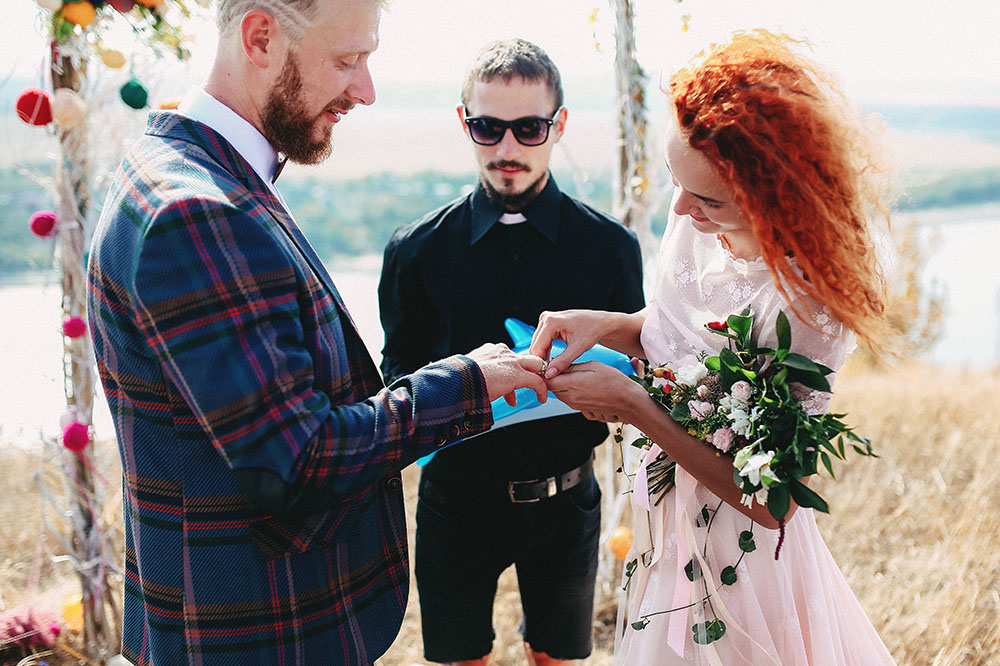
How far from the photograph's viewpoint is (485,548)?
105 inches

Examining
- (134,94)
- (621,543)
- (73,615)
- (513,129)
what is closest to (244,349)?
(513,129)

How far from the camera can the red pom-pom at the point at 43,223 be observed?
2990 mm

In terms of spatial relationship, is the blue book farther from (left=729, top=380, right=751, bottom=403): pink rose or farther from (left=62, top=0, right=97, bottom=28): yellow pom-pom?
(left=62, top=0, right=97, bottom=28): yellow pom-pom

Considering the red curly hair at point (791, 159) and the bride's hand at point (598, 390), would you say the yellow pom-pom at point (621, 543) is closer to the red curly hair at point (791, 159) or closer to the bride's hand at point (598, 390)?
the bride's hand at point (598, 390)

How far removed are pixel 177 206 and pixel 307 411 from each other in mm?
446

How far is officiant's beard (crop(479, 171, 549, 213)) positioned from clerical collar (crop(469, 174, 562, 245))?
12mm

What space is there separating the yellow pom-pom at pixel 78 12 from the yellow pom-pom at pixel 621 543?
3032 millimetres

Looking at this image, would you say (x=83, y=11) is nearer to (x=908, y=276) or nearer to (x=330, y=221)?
(x=908, y=276)

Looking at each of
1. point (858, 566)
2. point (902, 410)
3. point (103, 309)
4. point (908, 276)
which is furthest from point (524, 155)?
point (908, 276)

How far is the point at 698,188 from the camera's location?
73.5 inches

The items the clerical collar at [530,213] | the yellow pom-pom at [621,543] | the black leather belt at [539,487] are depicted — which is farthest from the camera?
the yellow pom-pom at [621,543]

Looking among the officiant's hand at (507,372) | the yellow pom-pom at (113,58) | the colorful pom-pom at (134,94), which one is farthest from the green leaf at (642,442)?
the yellow pom-pom at (113,58)

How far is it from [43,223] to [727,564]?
274cm

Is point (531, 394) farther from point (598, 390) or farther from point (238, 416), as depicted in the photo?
point (238, 416)
